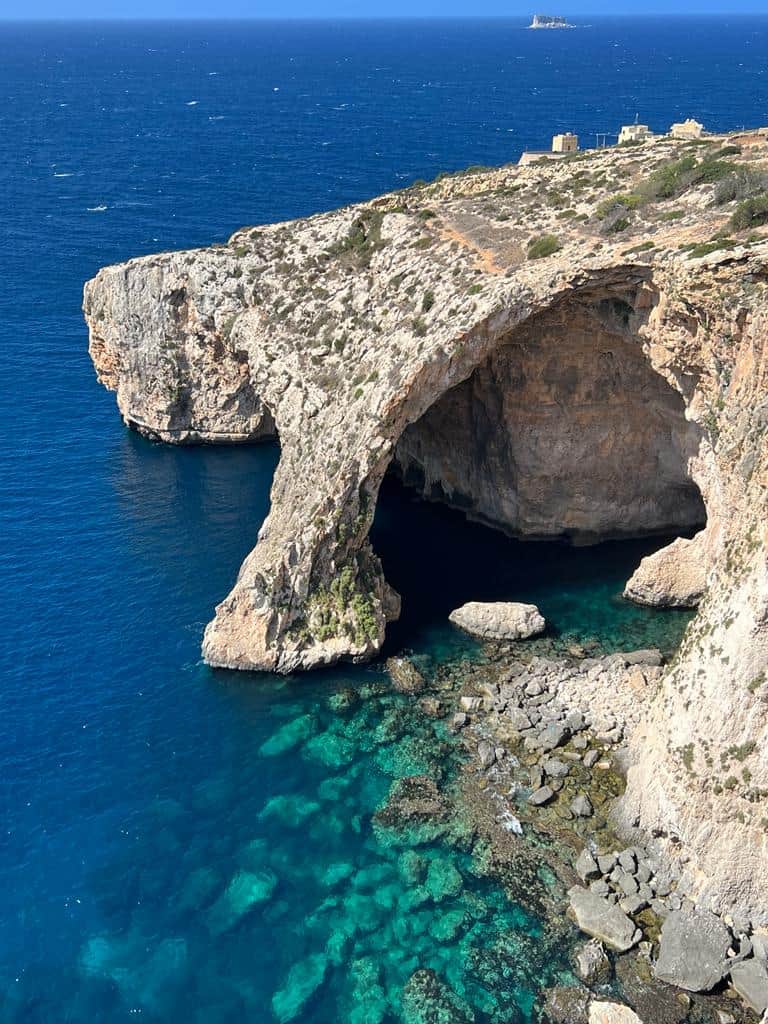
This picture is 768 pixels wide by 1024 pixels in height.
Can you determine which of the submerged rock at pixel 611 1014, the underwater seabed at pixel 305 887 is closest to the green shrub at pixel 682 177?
the underwater seabed at pixel 305 887

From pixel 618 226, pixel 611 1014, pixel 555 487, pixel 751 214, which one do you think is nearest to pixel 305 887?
pixel 611 1014

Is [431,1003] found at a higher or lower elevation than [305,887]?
lower

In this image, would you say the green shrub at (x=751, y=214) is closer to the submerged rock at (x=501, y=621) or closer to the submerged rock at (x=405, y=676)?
the submerged rock at (x=501, y=621)

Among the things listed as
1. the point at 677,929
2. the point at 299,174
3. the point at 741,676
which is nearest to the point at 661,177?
the point at 741,676

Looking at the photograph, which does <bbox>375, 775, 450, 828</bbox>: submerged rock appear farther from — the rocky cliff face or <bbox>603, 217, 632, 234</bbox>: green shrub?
<bbox>603, 217, 632, 234</bbox>: green shrub

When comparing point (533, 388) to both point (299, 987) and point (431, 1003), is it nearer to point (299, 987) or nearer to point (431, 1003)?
point (431, 1003)

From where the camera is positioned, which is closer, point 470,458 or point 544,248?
point 544,248
